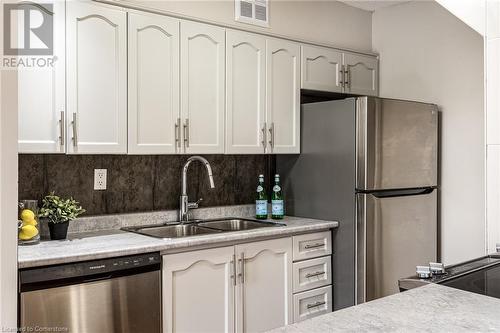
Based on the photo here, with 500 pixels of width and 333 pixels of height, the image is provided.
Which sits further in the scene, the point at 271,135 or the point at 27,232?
the point at 271,135

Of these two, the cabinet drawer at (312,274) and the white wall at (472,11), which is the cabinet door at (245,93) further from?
the white wall at (472,11)

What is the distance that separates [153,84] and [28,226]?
3.18ft

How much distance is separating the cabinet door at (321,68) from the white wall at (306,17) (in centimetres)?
10

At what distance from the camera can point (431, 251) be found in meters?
3.42

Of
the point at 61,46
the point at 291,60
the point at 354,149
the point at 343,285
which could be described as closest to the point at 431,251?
the point at 343,285

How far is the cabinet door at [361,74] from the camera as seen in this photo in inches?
142

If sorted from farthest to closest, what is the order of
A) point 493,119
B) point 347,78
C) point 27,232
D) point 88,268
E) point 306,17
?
point 347,78 → point 306,17 → point 27,232 → point 88,268 → point 493,119

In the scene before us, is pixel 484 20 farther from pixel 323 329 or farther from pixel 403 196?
pixel 403 196

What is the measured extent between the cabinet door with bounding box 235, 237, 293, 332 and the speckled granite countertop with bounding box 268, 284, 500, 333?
1491 millimetres

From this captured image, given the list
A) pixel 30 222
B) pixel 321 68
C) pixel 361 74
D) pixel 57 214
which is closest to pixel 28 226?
pixel 30 222

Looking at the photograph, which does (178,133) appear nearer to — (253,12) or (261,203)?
(261,203)

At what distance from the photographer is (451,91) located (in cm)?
346

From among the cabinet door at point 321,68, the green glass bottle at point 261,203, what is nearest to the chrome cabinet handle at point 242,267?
the green glass bottle at point 261,203

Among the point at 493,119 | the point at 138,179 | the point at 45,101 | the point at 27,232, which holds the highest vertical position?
the point at 45,101
